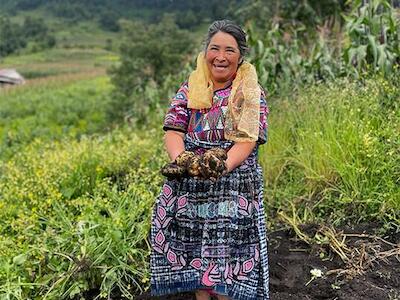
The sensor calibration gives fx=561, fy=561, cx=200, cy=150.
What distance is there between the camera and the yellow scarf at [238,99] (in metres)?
2.16

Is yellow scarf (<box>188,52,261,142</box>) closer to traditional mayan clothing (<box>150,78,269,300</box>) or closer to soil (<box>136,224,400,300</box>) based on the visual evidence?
traditional mayan clothing (<box>150,78,269,300</box>)

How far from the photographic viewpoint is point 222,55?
7.18ft

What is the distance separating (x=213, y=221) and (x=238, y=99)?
498 mm

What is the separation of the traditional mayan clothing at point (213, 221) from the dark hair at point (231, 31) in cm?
17

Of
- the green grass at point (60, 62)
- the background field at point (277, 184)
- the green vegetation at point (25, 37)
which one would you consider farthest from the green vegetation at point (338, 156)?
the green vegetation at point (25, 37)

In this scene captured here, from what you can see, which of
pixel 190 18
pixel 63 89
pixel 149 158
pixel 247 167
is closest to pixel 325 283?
pixel 247 167

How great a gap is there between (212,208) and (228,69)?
56 cm

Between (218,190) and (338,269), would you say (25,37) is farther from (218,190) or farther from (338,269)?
(218,190)

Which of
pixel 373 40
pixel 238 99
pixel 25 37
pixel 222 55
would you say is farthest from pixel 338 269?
pixel 25 37

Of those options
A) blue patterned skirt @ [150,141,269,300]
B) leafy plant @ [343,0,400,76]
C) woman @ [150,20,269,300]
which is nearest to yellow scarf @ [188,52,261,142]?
woman @ [150,20,269,300]

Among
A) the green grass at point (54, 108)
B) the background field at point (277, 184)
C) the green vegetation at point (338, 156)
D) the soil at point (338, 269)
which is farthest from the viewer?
the green grass at point (54, 108)

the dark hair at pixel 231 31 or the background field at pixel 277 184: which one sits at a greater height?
the dark hair at pixel 231 31

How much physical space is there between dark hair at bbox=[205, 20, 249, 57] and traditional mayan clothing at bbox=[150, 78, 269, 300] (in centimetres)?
17

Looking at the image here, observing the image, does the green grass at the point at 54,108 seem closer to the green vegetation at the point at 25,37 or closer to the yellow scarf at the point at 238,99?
the yellow scarf at the point at 238,99
